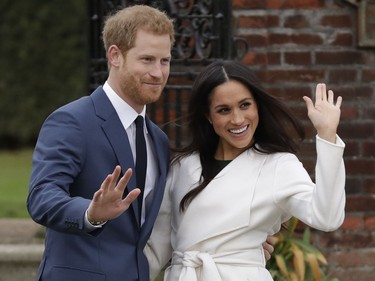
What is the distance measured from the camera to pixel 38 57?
17109 millimetres

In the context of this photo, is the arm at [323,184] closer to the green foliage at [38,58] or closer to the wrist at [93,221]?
the wrist at [93,221]

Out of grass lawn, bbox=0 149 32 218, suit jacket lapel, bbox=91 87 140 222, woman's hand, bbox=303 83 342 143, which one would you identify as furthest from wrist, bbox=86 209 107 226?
grass lawn, bbox=0 149 32 218

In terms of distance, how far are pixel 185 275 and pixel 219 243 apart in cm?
17

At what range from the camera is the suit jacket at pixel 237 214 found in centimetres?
418

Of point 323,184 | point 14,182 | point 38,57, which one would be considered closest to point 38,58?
point 38,57

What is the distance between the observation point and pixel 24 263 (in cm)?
638

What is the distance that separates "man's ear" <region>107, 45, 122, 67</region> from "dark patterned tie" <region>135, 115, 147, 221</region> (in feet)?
0.72

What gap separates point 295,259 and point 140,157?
74.1 inches

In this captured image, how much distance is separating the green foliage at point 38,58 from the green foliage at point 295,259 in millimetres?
10957

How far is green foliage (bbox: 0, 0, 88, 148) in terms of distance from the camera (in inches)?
667

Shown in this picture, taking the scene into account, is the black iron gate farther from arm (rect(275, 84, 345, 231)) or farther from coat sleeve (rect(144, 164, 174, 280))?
arm (rect(275, 84, 345, 231))

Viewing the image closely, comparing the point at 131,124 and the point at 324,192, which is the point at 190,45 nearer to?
the point at 131,124

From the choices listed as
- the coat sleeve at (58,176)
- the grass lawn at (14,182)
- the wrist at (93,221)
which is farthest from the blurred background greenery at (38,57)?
the wrist at (93,221)

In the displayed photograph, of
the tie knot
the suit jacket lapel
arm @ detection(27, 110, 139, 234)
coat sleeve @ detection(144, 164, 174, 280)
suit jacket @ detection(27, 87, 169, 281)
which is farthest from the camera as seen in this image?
coat sleeve @ detection(144, 164, 174, 280)
